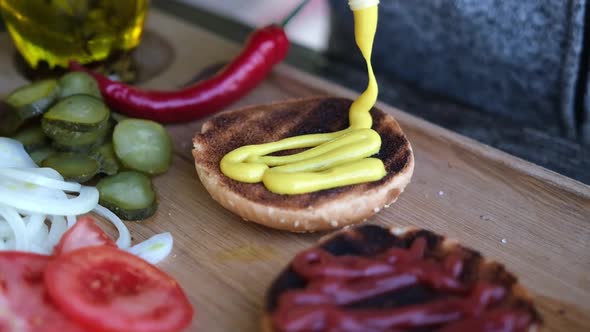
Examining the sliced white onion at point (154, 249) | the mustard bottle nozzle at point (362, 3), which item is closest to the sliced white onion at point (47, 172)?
the sliced white onion at point (154, 249)

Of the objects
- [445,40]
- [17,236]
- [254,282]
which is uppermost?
[445,40]

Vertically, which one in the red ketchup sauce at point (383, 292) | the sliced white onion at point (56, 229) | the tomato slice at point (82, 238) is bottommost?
the sliced white onion at point (56, 229)

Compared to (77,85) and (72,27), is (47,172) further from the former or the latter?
(72,27)

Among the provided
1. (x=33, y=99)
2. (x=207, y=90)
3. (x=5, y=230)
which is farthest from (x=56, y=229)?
(x=207, y=90)

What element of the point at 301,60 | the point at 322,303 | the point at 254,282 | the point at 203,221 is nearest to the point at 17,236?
the point at 203,221

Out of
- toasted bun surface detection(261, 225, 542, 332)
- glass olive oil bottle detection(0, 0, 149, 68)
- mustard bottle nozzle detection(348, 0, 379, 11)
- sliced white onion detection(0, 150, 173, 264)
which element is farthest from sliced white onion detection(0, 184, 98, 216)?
mustard bottle nozzle detection(348, 0, 379, 11)

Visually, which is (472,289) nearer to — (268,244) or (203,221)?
(268,244)

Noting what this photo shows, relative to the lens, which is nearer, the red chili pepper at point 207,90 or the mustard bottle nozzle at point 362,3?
the mustard bottle nozzle at point 362,3

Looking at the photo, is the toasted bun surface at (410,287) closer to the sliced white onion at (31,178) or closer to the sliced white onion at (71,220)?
the sliced white onion at (71,220)
